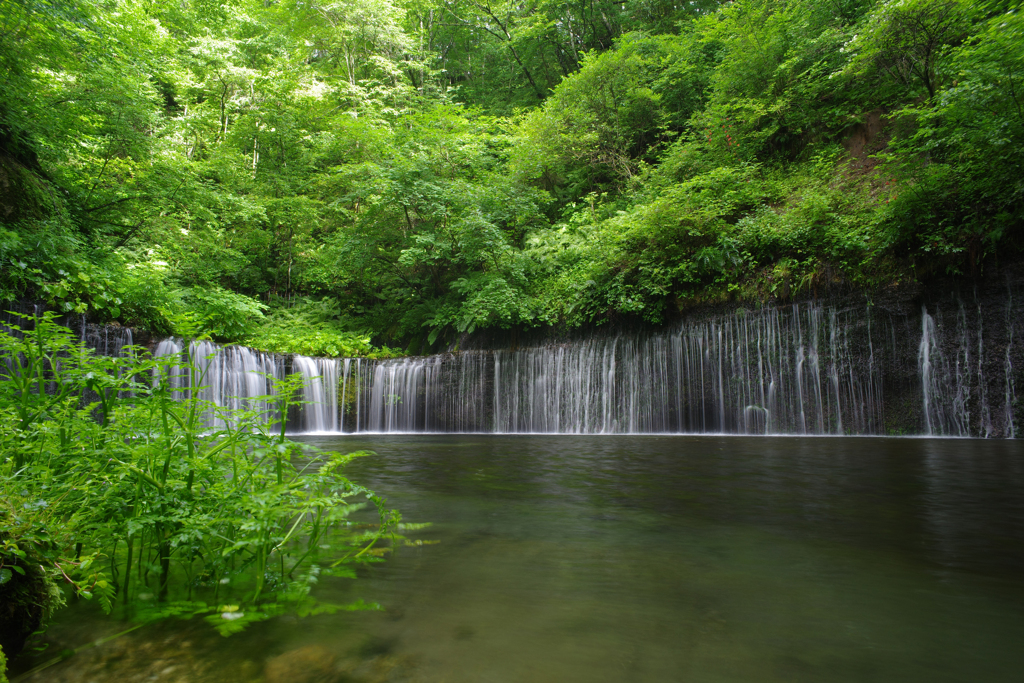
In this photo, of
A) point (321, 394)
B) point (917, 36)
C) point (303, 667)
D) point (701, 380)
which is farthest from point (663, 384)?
point (303, 667)

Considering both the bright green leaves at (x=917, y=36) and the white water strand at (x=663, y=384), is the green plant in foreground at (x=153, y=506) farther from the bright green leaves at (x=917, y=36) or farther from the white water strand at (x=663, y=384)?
the bright green leaves at (x=917, y=36)

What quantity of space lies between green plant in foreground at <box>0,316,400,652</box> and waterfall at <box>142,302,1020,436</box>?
349cm

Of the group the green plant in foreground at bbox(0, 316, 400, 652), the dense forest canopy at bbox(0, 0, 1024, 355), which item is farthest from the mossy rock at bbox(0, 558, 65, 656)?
the dense forest canopy at bbox(0, 0, 1024, 355)

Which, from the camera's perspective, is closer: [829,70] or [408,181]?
[829,70]

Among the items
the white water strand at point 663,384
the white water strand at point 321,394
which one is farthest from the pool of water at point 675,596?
the white water strand at point 321,394

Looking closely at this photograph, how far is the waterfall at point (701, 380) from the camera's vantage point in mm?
8656

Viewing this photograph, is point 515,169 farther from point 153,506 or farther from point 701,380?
point 153,506

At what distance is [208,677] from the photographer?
1.51 metres

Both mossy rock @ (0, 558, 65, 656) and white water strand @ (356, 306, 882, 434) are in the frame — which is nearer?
mossy rock @ (0, 558, 65, 656)

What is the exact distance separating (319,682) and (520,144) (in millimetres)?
17987

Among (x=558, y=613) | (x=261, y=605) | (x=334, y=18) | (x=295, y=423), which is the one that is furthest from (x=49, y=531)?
(x=334, y=18)

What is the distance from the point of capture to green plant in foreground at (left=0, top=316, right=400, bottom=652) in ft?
6.12

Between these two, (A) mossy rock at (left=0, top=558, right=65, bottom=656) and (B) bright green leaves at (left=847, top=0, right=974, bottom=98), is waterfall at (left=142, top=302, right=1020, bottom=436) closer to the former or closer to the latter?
(A) mossy rock at (left=0, top=558, right=65, bottom=656)

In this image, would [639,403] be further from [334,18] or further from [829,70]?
[334,18]
